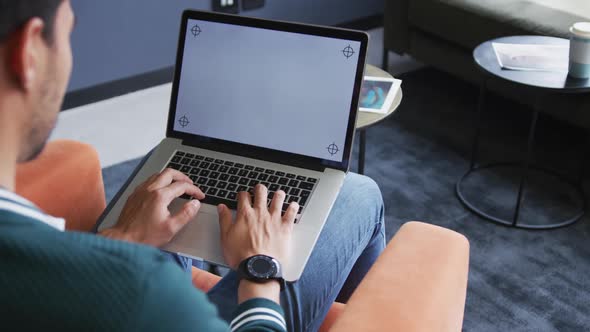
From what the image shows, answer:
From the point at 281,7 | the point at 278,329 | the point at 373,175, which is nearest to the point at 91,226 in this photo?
the point at 278,329

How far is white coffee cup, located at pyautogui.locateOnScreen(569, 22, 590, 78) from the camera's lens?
1.93 meters

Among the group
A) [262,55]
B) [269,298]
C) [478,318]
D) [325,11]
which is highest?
[262,55]

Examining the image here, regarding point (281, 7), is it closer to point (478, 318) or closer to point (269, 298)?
point (478, 318)

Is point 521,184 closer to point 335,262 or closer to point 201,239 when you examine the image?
point 335,262

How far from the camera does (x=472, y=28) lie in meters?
2.68

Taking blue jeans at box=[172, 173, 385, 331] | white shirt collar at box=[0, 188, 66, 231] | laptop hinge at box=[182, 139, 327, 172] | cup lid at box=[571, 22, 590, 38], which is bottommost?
blue jeans at box=[172, 173, 385, 331]

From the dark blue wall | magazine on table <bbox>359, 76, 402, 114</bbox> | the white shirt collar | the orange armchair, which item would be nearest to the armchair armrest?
the orange armchair

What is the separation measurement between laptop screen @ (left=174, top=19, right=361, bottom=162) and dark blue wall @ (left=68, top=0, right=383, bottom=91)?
5.29 feet

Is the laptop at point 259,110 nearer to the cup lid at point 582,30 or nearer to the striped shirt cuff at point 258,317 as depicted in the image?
the striped shirt cuff at point 258,317

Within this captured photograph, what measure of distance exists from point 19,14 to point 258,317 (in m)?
0.47

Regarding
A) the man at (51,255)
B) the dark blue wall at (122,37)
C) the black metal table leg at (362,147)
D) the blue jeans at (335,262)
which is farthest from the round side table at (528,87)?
the man at (51,255)

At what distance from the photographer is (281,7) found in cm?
334

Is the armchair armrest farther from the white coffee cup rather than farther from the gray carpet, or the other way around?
the white coffee cup

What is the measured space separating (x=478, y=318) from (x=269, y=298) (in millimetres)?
1053
